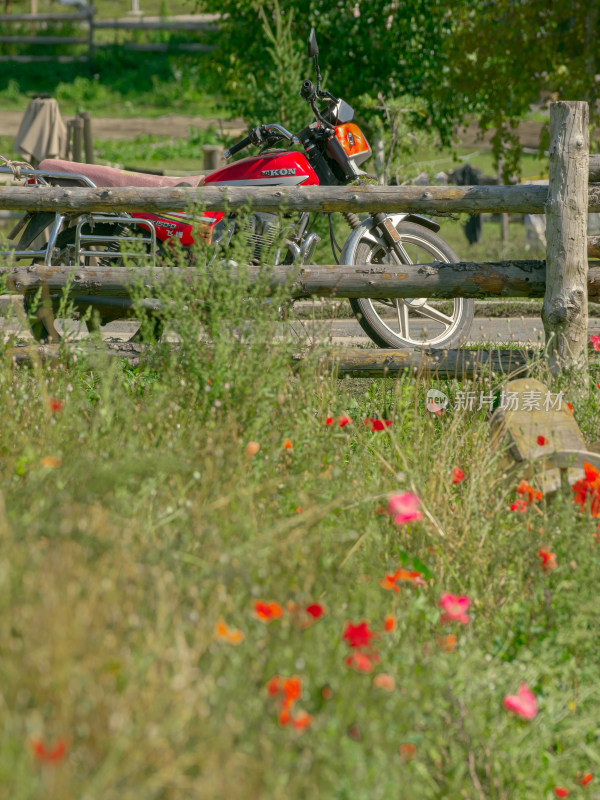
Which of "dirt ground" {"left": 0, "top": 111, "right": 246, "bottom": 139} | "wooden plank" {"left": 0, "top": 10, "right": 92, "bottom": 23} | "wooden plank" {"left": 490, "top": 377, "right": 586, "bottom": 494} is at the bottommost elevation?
"dirt ground" {"left": 0, "top": 111, "right": 246, "bottom": 139}

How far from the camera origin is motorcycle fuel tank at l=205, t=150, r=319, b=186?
15.8 feet

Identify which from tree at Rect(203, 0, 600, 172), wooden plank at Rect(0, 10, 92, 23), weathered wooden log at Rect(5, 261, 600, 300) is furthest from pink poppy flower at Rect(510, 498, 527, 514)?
wooden plank at Rect(0, 10, 92, 23)

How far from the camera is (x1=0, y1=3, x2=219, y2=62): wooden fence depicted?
24.4m

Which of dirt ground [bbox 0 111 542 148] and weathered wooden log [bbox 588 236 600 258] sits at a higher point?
weathered wooden log [bbox 588 236 600 258]

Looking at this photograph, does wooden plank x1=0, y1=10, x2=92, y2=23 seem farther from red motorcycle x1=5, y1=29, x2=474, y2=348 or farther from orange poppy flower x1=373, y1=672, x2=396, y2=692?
orange poppy flower x1=373, y1=672, x2=396, y2=692

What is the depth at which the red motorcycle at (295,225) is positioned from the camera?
4.60 meters

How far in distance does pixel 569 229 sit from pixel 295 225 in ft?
4.47

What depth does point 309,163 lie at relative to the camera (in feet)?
16.5

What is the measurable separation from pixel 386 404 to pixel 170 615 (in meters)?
2.27

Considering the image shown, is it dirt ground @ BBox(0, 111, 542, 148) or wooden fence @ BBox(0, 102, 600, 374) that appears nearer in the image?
wooden fence @ BBox(0, 102, 600, 374)

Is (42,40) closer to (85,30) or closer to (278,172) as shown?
(85,30)

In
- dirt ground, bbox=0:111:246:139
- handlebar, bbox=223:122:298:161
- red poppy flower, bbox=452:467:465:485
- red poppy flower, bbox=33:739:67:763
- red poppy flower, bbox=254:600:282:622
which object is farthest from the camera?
dirt ground, bbox=0:111:246:139

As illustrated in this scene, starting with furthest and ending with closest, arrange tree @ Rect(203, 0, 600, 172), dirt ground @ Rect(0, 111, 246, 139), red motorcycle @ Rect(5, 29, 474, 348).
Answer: dirt ground @ Rect(0, 111, 246, 139) → tree @ Rect(203, 0, 600, 172) → red motorcycle @ Rect(5, 29, 474, 348)

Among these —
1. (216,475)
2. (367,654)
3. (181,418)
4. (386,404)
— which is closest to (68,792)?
(367,654)
